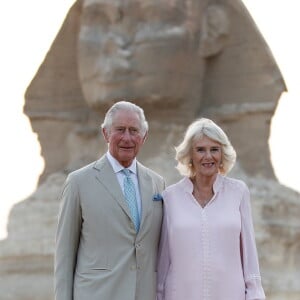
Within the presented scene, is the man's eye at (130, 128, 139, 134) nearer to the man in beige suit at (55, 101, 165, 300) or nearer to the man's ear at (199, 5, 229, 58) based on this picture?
the man in beige suit at (55, 101, 165, 300)

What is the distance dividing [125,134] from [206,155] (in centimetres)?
43

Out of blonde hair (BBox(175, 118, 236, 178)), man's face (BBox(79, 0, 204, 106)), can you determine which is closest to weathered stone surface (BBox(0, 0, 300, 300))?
man's face (BBox(79, 0, 204, 106))

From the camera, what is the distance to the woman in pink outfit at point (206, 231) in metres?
6.76

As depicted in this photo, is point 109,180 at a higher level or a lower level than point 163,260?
higher

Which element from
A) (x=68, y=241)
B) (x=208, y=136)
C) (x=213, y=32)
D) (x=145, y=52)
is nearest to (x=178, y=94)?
(x=145, y=52)

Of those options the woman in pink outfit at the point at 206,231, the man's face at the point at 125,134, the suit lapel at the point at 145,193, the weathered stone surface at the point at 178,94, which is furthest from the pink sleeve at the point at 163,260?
the weathered stone surface at the point at 178,94

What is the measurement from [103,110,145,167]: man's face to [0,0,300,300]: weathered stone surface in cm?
883

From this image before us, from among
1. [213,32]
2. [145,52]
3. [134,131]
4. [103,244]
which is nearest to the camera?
[103,244]

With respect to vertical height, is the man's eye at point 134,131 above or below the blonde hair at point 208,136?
above

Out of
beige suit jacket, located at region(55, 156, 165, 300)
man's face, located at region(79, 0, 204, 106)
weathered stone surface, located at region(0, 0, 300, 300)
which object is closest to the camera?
beige suit jacket, located at region(55, 156, 165, 300)

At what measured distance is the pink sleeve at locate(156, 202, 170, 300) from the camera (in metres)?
6.84

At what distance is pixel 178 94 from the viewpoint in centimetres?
1608

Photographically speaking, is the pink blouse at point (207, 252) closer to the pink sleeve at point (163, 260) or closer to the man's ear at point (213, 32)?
the pink sleeve at point (163, 260)

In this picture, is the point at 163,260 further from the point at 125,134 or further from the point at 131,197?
the point at 125,134
